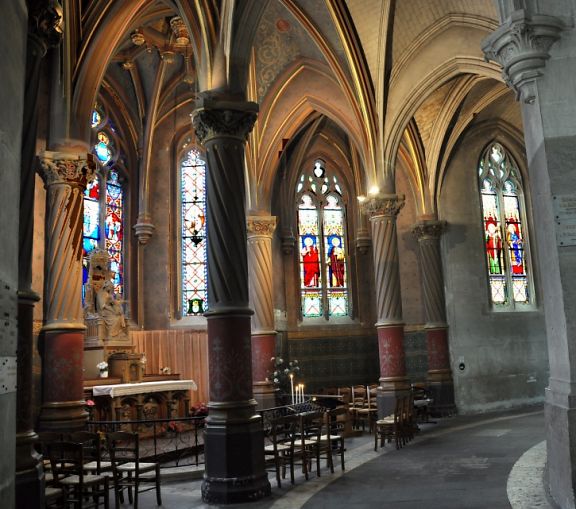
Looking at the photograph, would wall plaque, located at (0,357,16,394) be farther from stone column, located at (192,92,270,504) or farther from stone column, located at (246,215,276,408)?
stone column, located at (246,215,276,408)

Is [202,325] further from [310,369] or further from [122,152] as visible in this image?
[122,152]

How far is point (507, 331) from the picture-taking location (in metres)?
19.9

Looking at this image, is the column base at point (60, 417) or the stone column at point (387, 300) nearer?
the column base at point (60, 417)

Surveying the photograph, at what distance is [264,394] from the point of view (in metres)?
16.8

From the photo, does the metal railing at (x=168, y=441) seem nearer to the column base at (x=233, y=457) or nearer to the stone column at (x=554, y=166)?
the column base at (x=233, y=457)

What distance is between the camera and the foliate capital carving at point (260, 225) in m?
17.5

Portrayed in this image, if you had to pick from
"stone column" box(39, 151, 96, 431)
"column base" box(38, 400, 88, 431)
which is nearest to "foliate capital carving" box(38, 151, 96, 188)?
"stone column" box(39, 151, 96, 431)

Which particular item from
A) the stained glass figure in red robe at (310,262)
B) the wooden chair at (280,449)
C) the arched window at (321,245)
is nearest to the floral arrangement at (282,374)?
the arched window at (321,245)

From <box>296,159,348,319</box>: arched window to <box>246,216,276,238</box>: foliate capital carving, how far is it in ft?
12.7

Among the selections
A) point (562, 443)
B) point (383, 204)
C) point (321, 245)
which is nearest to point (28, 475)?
point (562, 443)

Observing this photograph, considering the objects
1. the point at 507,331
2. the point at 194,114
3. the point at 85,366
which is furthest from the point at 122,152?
the point at 507,331

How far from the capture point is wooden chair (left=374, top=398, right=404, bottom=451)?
12164mm

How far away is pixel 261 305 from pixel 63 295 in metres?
6.43

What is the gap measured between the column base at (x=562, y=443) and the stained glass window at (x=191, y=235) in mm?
13854
